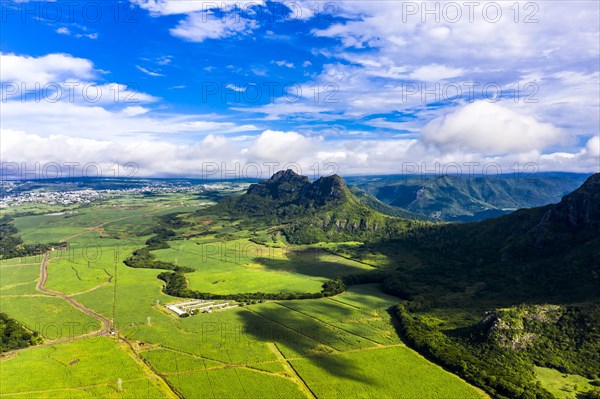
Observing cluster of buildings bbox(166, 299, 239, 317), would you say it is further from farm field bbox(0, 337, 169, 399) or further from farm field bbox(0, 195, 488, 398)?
farm field bbox(0, 337, 169, 399)

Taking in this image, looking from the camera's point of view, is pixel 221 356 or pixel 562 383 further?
pixel 221 356

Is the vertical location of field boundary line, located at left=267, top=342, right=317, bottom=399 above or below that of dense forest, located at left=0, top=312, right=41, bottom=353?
below

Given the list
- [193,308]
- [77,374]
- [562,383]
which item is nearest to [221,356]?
[77,374]

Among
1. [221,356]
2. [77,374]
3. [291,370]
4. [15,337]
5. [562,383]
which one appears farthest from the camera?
[15,337]

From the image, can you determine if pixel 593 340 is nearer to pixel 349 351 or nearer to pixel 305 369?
pixel 349 351

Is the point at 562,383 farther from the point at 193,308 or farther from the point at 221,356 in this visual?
the point at 193,308

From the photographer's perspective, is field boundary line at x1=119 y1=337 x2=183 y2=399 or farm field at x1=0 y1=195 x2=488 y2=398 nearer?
field boundary line at x1=119 y1=337 x2=183 y2=399

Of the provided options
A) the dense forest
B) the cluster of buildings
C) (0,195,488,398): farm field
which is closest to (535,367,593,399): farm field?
(0,195,488,398): farm field

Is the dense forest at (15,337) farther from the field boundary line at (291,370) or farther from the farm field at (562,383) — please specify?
the farm field at (562,383)

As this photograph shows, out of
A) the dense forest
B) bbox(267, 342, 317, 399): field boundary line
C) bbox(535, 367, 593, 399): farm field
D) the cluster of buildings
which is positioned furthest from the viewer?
the cluster of buildings

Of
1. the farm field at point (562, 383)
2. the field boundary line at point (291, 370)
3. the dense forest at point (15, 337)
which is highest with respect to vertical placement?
the dense forest at point (15, 337)

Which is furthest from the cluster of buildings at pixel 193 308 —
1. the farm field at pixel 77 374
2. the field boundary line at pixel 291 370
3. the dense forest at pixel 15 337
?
the dense forest at pixel 15 337

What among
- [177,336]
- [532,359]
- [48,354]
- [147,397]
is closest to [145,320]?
[177,336]
